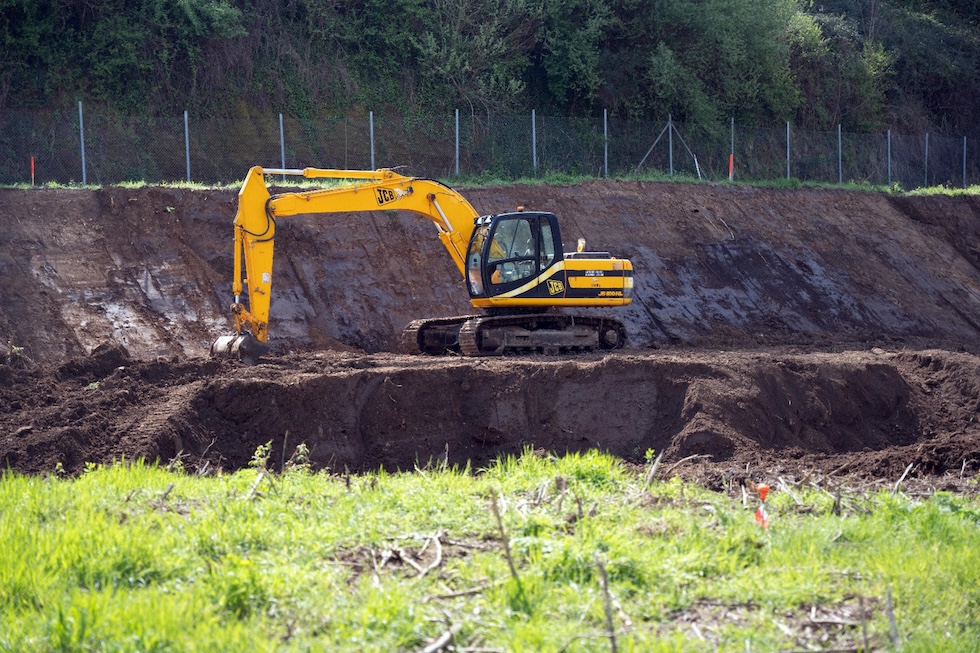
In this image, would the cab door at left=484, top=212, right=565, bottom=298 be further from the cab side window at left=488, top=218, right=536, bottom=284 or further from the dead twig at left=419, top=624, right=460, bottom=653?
the dead twig at left=419, top=624, right=460, bottom=653

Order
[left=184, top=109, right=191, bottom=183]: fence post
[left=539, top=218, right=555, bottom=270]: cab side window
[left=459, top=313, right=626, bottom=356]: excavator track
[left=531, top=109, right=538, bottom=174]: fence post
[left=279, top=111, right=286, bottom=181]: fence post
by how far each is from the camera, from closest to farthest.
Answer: [left=459, top=313, right=626, bottom=356]: excavator track < [left=539, top=218, right=555, bottom=270]: cab side window < [left=184, top=109, right=191, bottom=183]: fence post < [left=279, top=111, right=286, bottom=181]: fence post < [left=531, top=109, right=538, bottom=174]: fence post

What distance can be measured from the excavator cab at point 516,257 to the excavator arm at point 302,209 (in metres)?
0.51

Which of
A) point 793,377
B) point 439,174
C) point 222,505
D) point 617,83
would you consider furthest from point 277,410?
point 617,83

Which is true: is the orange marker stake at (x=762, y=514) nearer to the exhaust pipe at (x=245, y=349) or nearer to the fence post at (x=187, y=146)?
the exhaust pipe at (x=245, y=349)

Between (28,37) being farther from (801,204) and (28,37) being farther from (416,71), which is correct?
(801,204)

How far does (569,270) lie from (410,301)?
457cm

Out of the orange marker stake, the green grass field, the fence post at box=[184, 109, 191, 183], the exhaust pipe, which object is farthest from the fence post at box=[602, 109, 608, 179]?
the orange marker stake

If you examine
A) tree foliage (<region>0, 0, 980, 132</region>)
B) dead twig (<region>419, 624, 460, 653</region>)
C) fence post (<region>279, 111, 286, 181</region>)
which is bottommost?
dead twig (<region>419, 624, 460, 653</region>)

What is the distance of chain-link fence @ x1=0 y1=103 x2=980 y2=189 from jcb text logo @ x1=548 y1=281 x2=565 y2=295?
9.09 m

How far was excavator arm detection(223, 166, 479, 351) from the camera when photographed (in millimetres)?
14711

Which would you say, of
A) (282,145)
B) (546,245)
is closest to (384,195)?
(546,245)

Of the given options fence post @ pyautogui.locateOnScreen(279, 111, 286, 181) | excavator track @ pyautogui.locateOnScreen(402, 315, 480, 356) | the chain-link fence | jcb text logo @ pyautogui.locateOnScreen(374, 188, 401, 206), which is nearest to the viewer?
jcb text logo @ pyautogui.locateOnScreen(374, 188, 401, 206)

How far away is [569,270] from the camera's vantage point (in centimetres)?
1703

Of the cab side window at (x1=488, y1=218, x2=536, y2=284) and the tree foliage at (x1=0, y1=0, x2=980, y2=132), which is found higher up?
the tree foliage at (x1=0, y1=0, x2=980, y2=132)
